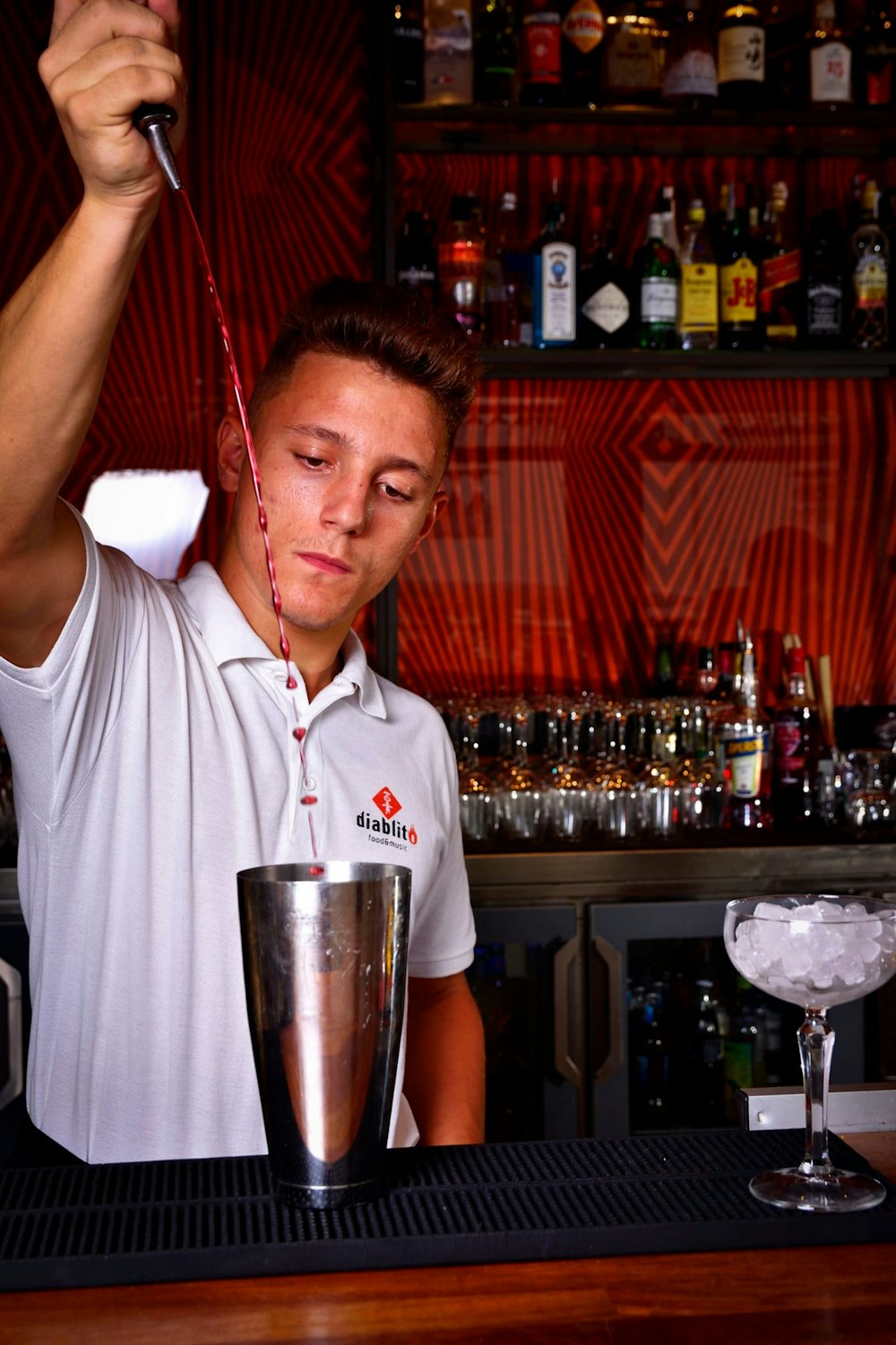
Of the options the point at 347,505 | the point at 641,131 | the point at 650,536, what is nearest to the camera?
the point at 347,505

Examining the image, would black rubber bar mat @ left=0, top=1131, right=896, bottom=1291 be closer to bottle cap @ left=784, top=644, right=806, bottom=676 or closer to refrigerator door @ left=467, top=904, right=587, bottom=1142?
refrigerator door @ left=467, top=904, right=587, bottom=1142

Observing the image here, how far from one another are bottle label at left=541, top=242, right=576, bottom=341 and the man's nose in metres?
1.49

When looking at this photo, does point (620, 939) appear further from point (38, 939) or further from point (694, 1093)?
point (38, 939)

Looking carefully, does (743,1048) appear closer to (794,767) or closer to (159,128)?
(794,767)

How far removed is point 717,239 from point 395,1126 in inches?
88.0

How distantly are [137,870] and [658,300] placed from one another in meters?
1.95

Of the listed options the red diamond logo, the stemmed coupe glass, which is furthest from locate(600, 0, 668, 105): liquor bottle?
the stemmed coupe glass

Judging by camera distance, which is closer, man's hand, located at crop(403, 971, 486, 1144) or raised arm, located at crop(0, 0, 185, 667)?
raised arm, located at crop(0, 0, 185, 667)

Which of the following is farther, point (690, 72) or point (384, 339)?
point (690, 72)

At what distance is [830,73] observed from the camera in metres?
2.96

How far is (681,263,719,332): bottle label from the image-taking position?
2.95 metres

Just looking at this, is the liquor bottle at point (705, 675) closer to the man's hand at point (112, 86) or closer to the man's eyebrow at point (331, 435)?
the man's eyebrow at point (331, 435)

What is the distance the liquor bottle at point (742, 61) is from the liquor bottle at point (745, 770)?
4.03 ft

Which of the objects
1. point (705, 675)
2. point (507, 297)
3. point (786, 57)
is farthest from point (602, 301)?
point (705, 675)
